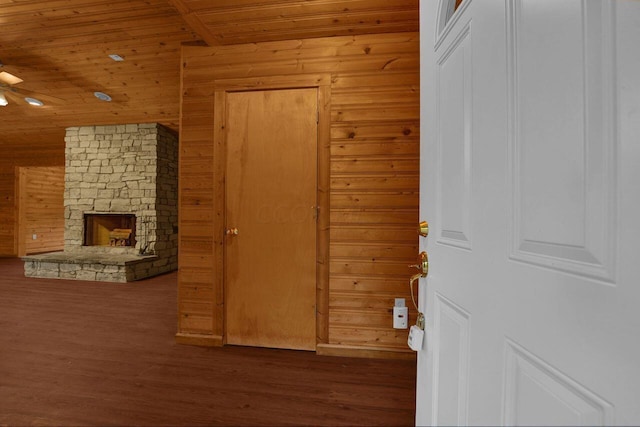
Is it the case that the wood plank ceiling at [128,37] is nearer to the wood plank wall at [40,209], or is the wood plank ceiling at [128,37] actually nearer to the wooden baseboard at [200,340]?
the wood plank wall at [40,209]

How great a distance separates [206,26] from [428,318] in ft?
8.29

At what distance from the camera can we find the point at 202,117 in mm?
2570

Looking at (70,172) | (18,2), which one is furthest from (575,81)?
(70,172)

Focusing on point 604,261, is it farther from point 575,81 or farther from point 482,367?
point 482,367

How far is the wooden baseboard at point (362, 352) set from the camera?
2.30 metres

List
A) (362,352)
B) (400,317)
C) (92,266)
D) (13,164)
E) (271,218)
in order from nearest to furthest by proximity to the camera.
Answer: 1. (400,317)
2. (362,352)
3. (271,218)
4. (92,266)
5. (13,164)

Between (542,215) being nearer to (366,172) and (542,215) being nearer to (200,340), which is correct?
(366,172)

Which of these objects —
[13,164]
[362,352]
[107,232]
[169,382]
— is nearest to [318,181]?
[362,352]

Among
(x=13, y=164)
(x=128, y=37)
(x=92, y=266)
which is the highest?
(x=128, y=37)

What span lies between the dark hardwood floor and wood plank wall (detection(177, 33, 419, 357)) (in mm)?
291

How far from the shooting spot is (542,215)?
1.64 feet

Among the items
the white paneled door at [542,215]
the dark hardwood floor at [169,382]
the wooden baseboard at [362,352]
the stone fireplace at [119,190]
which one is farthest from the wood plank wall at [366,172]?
the stone fireplace at [119,190]

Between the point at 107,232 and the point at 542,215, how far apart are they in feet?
23.0

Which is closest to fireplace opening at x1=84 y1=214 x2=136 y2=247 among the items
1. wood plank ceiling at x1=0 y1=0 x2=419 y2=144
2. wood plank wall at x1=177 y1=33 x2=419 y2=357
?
wood plank ceiling at x1=0 y1=0 x2=419 y2=144
